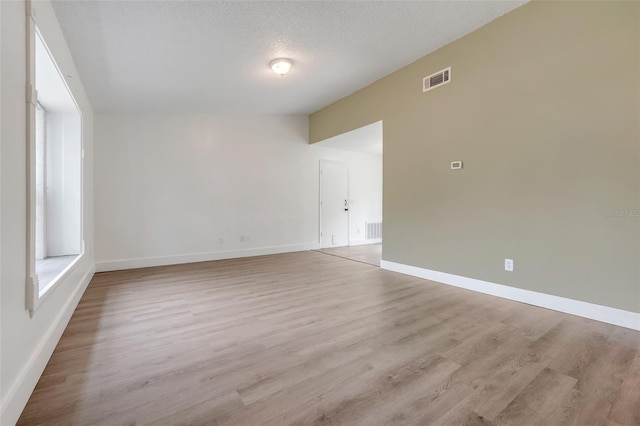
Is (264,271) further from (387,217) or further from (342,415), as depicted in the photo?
(342,415)

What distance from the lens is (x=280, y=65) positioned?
3.51 m

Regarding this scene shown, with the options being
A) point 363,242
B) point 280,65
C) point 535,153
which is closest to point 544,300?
point 535,153

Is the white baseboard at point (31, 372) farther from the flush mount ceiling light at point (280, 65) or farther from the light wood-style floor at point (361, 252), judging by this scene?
the light wood-style floor at point (361, 252)

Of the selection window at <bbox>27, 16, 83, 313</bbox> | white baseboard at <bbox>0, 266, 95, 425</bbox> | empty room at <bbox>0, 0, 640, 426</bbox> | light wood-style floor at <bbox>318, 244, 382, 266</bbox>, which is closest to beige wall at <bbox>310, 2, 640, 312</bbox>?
empty room at <bbox>0, 0, 640, 426</bbox>

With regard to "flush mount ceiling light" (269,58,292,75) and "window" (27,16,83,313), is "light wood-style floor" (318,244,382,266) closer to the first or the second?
"flush mount ceiling light" (269,58,292,75)

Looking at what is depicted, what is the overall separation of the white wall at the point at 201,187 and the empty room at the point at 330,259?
0.04 meters

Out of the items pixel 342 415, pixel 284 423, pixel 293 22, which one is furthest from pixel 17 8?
pixel 342 415

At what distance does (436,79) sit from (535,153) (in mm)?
1607

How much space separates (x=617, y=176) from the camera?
95.9 inches

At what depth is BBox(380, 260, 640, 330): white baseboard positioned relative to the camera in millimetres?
2416

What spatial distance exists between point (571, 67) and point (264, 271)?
4.37m

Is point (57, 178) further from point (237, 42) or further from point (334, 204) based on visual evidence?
point (334, 204)

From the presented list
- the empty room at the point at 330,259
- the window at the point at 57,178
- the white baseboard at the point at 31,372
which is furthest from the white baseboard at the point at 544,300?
the window at the point at 57,178

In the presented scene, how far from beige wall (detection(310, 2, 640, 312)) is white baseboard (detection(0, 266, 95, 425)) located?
3912 mm
